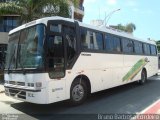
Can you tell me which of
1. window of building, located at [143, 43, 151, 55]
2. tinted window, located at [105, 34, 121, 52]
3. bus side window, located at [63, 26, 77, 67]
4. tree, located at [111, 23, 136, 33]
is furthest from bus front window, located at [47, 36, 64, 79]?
tree, located at [111, 23, 136, 33]

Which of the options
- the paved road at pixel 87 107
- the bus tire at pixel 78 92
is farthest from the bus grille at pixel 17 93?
the bus tire at pixel 78 92

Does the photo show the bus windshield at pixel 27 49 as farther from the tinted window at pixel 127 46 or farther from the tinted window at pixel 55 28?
the tinted window at pixel 127 46

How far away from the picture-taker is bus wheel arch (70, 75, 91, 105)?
9091 mm

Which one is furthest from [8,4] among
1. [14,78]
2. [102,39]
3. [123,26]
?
[123,26]

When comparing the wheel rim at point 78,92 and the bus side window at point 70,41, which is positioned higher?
the bus side window at point 70,41

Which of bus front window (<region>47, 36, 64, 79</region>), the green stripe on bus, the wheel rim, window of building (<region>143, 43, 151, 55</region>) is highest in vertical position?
window of building (<region>143, 43, 151, 55</region>)

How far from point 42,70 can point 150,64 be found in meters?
11.7

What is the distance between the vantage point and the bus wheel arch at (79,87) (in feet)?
29.8

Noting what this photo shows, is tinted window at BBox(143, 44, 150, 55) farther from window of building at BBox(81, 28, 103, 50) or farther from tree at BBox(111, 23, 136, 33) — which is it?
tree at BBox(111, 23, 136, 33)

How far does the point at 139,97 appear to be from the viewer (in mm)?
11094

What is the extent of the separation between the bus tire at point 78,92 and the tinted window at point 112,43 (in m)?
2.54

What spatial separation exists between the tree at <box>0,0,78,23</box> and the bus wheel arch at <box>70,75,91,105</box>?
8.69 metres

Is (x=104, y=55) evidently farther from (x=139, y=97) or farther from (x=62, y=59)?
(x=62, y=59)

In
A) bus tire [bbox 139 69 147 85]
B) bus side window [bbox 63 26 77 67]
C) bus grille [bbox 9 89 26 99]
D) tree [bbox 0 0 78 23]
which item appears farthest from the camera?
tree [bbox 0 0 78 23]
